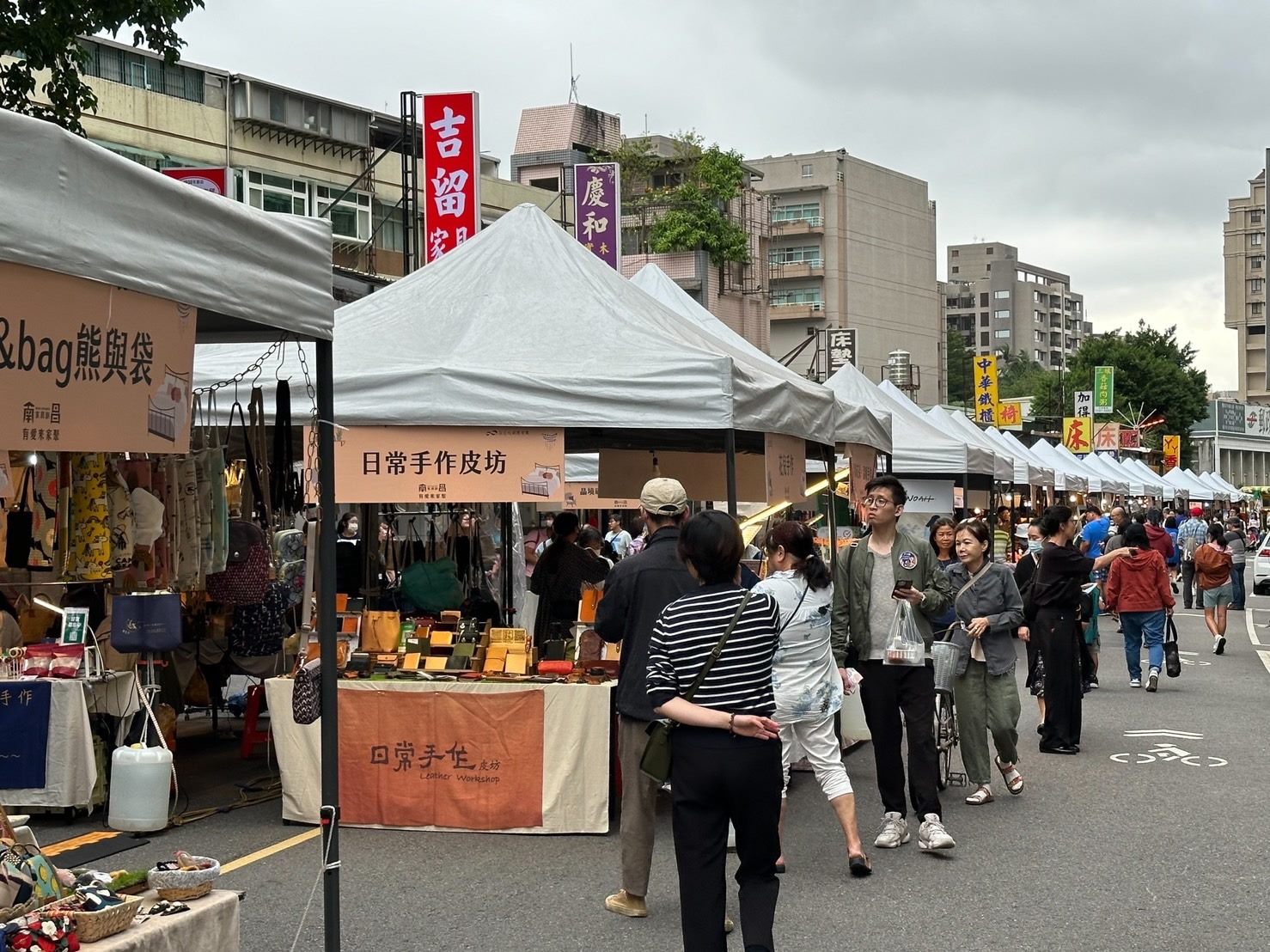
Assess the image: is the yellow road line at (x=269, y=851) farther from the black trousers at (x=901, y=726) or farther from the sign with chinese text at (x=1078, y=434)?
the sign with chinese text at (x=1078, y=434)

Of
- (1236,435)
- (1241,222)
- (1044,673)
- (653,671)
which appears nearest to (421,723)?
(653,671)

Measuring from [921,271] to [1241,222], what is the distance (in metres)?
86.5

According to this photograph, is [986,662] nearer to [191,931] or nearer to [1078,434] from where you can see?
[191,931]

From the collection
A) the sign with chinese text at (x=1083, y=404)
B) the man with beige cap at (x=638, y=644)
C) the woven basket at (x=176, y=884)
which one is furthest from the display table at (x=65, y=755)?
the sign with chinese text at (x=1083, y=404)

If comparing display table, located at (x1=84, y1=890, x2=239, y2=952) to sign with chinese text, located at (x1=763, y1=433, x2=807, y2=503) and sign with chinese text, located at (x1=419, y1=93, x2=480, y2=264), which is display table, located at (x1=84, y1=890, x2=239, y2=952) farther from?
sign with chinese text, located at (x1=419, y1=93, x2=480, y2=264)

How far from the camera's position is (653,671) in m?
5.12

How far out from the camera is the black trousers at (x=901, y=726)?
803 cm

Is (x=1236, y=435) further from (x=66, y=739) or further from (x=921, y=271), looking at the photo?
(x=66, y=739)

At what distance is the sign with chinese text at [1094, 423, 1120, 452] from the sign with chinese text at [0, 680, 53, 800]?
5757 centimetres

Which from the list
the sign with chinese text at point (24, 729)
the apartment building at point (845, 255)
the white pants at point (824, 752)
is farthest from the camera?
the apartment building at point (845, 255)

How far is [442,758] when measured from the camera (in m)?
8.59

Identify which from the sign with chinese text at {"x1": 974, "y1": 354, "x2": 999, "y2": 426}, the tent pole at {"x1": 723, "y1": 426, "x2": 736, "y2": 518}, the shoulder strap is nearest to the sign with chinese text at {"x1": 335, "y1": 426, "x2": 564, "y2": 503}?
the tent pole at {"x1": 723, "y1": 426, "x2": 736, "y2": 518}

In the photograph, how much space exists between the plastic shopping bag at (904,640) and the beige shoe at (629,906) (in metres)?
2.05

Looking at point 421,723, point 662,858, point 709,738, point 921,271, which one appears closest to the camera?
point 709,738
